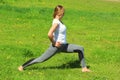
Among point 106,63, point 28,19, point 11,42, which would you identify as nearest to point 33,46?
point 11,42

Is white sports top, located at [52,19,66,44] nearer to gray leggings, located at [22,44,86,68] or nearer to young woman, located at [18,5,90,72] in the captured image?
young woman, located at [18,5,90,72]

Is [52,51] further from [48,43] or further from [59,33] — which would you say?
[48,43]

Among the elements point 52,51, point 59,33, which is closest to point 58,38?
point 59,33

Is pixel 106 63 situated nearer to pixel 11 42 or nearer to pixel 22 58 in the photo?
pixel 22 58

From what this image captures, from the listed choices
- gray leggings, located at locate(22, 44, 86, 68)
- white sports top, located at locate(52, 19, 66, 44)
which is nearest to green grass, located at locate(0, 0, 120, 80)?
gray leggings, located at locate(22, 44, 86, 68)

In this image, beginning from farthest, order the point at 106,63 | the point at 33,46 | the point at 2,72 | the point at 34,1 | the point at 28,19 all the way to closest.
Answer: the point at 34,1 → the point at 28,19 → the point at 33,46 → the point at 106,63 → the point at 2,72

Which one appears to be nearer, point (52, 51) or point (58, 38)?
point (58, 38)

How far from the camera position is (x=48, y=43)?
17281 millimetres

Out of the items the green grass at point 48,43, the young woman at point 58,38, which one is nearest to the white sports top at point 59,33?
the young woman at point 58,38

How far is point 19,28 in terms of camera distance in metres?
21.0

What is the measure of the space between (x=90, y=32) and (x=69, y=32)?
1.07 metres

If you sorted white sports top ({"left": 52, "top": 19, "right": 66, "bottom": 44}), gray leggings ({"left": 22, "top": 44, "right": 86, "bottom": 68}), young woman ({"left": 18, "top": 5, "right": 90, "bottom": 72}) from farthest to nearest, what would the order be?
gray leggings ({"left": 22, "top": 44, "right": 86, "bottom": 68})
white sports top ({"left": 52, "top": 19, "right": 66, "bottom": 44})
young woman ({"left": 18, "top": 5, "right": 90, "bottom": 72})

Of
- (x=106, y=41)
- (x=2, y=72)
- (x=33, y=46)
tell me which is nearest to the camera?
(x=2, y=72)

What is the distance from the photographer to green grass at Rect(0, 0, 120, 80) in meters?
11.9
